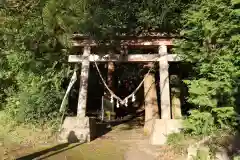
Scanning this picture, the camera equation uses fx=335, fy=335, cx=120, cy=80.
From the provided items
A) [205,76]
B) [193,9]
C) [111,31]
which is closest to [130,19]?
[111,31]

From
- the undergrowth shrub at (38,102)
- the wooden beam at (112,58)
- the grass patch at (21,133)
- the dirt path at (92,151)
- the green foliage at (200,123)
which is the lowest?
the dirt path at (92,151)

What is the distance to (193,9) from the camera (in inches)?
407

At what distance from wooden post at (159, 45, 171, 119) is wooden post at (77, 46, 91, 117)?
7.88 feet

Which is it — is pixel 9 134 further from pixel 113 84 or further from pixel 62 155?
pixel 113 84

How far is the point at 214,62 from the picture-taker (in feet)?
31.2

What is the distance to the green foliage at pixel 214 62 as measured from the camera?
910 centimetres

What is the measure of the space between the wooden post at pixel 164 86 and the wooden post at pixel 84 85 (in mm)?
2402

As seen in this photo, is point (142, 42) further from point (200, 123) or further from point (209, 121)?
point (209, 121)

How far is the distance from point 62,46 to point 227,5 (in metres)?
5.41

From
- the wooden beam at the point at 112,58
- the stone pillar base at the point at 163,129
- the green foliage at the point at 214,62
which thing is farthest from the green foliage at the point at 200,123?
the wooden beam at the point at 112,58

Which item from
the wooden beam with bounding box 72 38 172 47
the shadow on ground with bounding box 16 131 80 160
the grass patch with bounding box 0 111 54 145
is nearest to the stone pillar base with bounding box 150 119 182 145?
the shadow on ground with bounding box 16 131 80 160

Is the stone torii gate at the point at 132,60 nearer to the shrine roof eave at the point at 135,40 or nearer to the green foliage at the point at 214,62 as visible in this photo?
the shrine roof eave at the point at 135,40

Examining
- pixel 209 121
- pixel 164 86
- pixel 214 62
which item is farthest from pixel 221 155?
pixel 164 86

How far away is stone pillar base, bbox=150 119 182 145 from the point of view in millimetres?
9797
